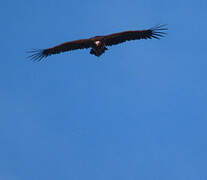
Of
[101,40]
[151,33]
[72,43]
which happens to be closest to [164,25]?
[151,33]

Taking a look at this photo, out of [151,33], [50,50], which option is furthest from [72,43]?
[151,33]

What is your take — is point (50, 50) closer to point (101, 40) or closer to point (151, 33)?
point (101, 40)

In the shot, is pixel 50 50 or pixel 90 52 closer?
pixel 90 52

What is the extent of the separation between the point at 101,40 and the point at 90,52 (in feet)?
2.83

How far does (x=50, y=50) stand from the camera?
27625 mm

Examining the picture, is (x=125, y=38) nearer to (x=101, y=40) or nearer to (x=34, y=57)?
(x=101, y=40)

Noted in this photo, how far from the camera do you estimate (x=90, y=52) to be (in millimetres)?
25609

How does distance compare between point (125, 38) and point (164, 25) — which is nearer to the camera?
point (164, 25)

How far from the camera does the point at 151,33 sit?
25.6m

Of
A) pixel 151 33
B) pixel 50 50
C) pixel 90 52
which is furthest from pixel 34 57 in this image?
pixel 151 33

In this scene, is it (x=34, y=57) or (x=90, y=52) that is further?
(x=34, y=57)

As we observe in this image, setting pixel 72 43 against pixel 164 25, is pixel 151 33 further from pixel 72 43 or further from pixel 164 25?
pixel 72 43

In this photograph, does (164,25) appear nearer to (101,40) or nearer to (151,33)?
(151,33)

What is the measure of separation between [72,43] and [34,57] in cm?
194
